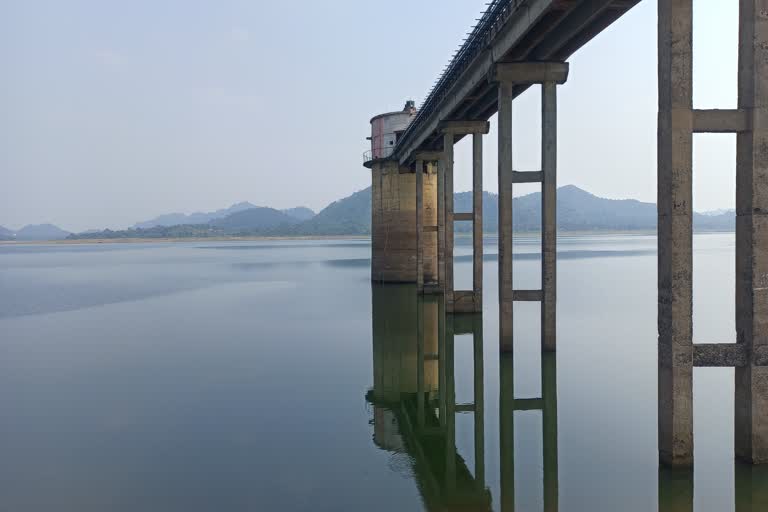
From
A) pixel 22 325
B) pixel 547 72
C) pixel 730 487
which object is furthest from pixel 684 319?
pixel 22 325

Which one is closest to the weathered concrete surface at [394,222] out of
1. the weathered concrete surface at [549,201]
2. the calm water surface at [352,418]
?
the calm water surface at [352,418]

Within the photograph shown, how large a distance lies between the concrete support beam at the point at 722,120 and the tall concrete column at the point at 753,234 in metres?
0.09

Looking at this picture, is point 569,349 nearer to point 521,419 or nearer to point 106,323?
point 521,419

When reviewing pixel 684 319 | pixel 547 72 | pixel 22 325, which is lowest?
pixel 22 325

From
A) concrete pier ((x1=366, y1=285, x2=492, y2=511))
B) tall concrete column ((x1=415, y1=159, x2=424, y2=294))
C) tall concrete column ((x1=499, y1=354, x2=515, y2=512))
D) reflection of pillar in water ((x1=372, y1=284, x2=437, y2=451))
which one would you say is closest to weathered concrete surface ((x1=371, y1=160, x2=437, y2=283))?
tall concrete column ((x1=415, y1=159, x2=424, y2=294))

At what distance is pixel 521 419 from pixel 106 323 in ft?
69.7

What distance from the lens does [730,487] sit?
337 inches

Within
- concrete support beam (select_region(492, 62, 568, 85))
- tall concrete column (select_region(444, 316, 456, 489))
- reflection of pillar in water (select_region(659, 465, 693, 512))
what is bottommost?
tall concrete column (select_region(444, 316, 456, 489))

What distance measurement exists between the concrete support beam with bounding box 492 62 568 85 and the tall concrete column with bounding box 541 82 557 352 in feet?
0.74

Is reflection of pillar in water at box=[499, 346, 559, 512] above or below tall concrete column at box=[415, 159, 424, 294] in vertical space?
below

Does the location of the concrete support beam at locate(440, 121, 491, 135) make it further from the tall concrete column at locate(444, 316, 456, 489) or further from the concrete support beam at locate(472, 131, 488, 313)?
the tall concrete column at locate(444, 316, 456, 489)

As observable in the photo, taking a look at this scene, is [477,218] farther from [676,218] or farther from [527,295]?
[676,218]

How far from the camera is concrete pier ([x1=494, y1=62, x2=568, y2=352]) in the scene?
1719 cm

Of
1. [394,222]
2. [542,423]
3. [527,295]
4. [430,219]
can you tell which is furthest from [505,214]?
[394,222]
